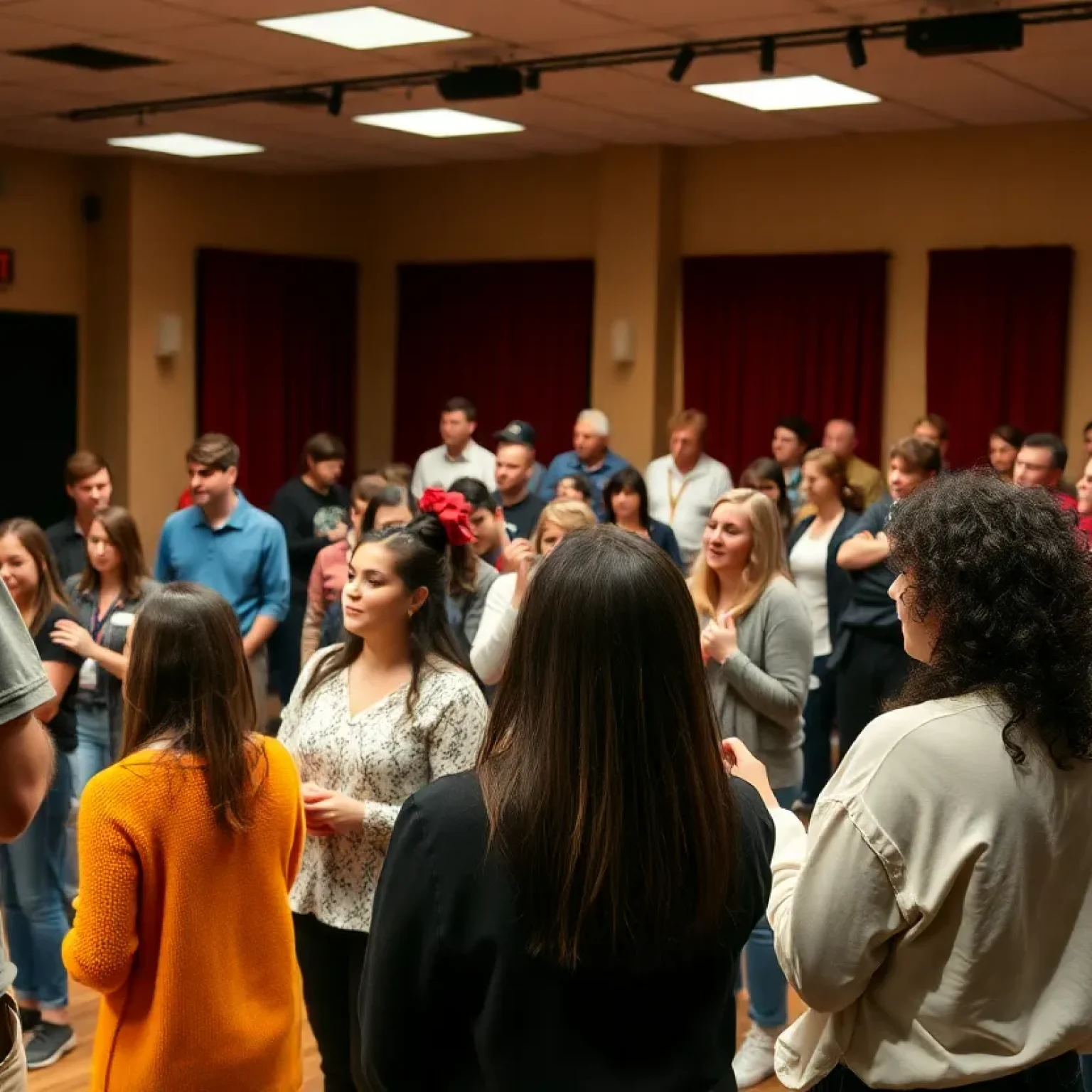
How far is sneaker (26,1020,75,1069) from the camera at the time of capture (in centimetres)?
404

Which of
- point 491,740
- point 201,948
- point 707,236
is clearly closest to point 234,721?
point 201,948

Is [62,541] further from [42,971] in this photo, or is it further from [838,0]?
[838,0]

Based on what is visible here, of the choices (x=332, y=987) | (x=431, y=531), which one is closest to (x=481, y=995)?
(x=332, y=987)

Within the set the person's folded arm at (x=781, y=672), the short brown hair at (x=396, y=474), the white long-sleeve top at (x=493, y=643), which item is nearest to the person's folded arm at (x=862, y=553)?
the person's folded arm at (x=781, y=672)

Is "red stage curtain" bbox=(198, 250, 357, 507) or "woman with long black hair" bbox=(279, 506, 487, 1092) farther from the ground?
"red stage curtain" bbox=(198, 250, 357, 507)

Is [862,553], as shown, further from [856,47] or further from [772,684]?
[856,47]

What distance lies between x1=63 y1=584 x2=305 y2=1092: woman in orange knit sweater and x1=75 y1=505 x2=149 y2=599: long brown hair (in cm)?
204

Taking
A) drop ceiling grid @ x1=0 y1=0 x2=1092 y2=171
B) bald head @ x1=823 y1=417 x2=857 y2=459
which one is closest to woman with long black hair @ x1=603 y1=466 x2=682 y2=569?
drop ceiling grid @ x1=0 y1=0 x2=1092 y2=171

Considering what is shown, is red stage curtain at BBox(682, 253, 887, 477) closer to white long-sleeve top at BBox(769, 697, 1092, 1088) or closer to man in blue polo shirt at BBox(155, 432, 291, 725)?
man in blue polo shirt at BBox(155, 432, 291, 725)

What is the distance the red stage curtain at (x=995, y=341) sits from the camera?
27.7ft

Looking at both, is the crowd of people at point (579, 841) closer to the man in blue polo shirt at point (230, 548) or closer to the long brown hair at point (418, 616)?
the long brown hair at point (418, 616)

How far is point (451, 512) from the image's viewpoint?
330cm

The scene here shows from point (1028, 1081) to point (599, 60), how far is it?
5.59 m

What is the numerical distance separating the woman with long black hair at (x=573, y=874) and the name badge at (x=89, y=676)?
308 cm
